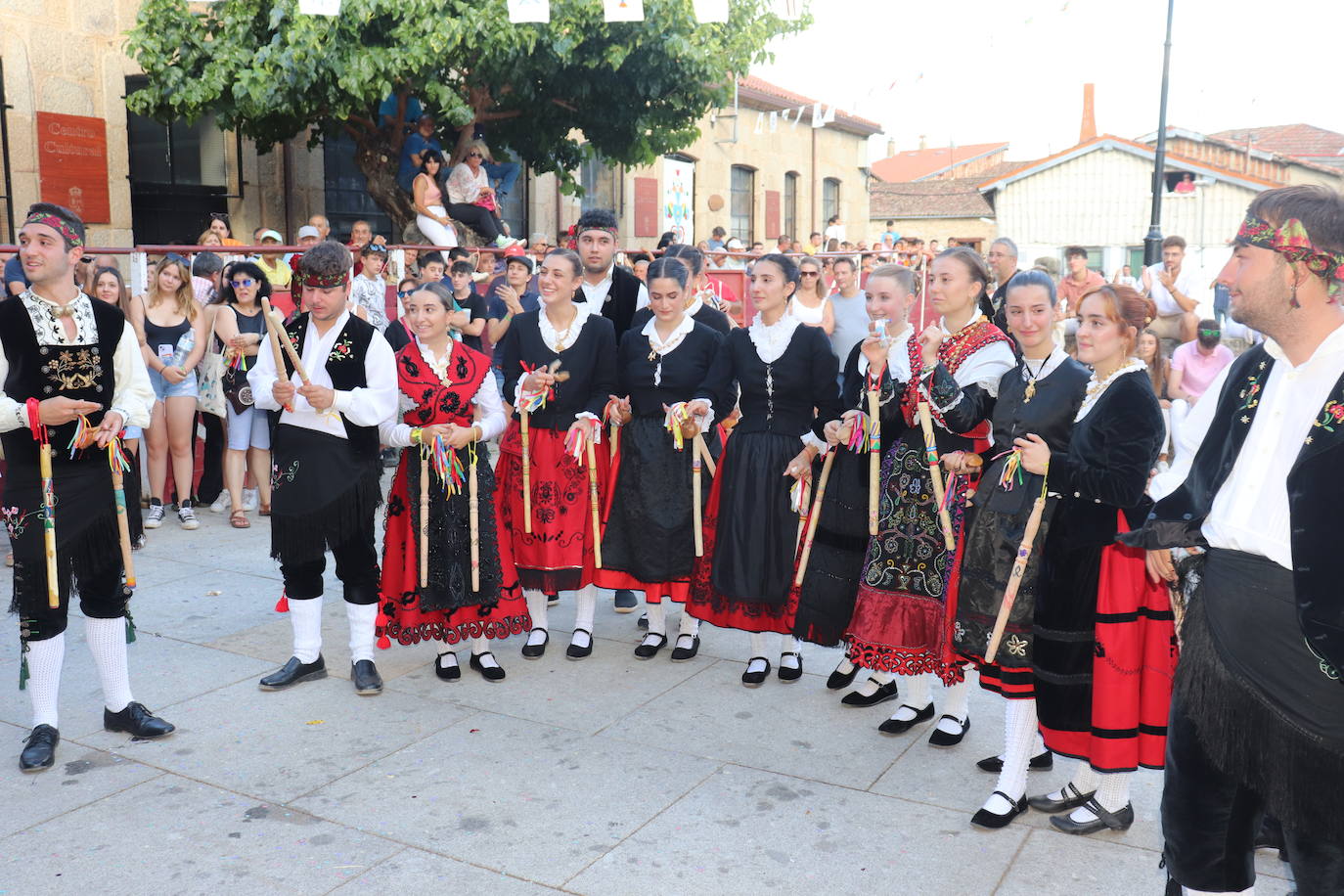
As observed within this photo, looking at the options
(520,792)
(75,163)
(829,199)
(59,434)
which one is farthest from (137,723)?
(829,199)

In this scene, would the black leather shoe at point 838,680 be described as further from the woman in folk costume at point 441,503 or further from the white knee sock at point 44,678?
the white knee sock at point 44,678

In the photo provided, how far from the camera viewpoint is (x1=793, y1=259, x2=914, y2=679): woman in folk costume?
4.45 m

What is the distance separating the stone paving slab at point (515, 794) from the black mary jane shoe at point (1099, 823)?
1.23 metres

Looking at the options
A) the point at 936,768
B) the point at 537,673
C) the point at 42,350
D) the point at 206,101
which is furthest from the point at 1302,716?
the point at 206,101

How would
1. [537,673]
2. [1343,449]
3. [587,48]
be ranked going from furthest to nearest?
[587,48]
[537,673]
[1343,449]

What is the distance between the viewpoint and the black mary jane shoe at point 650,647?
540 centimetres

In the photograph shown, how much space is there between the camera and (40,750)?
406 centimetres

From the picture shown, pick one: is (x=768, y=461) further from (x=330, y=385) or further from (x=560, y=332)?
(x=330, y=385)

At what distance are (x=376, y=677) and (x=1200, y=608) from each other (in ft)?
11.4

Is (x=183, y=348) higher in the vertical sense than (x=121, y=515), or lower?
higher

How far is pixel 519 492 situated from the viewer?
534cm

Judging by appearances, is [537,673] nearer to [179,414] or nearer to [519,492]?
[519,492]

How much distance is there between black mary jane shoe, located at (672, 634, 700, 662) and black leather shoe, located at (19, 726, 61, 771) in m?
2.60

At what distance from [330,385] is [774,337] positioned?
1927 mm
